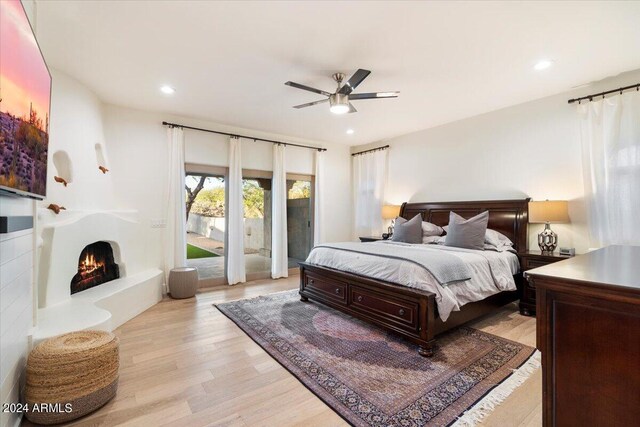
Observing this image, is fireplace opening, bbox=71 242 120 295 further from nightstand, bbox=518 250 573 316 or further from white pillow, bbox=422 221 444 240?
nightstand, bbox=518 250 573 316

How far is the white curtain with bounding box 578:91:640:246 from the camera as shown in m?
3.05

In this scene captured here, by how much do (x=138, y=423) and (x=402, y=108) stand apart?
4.42 m

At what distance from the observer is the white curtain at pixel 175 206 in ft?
14.5

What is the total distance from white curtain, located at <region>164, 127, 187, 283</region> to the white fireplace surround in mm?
494

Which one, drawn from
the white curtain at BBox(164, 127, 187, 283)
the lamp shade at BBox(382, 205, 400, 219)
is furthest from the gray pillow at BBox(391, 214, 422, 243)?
the white curtain at BBox(164, 127, 187, 283)

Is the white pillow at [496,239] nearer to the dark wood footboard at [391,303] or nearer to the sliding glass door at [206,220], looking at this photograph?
the dark wood footboard at [391,303]

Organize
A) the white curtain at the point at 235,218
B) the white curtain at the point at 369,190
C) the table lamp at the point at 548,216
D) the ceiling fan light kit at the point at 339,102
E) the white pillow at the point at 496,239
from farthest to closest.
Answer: the white curtain at the point at 369,190, the white curtain at the point at 235,218, the white pillow at the point at 496,239, the table lamp at the point at 548,216, the ceiling fan light kit at the point at 339,102

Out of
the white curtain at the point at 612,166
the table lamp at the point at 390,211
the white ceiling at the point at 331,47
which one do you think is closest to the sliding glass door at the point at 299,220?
the table lamp at the point at 390,211

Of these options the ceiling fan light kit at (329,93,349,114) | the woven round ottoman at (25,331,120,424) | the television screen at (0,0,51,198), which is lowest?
the woven round ottoman at (25,331,120,424)

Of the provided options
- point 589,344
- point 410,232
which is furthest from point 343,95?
point 589,344

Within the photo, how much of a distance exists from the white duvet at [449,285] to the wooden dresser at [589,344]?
139 cm

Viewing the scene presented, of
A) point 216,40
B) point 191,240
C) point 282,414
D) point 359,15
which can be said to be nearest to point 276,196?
point 191,240

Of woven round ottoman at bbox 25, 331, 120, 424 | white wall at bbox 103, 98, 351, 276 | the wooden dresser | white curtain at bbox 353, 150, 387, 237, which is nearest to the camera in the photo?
the wooden dresser

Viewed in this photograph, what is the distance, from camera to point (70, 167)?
120 inches
